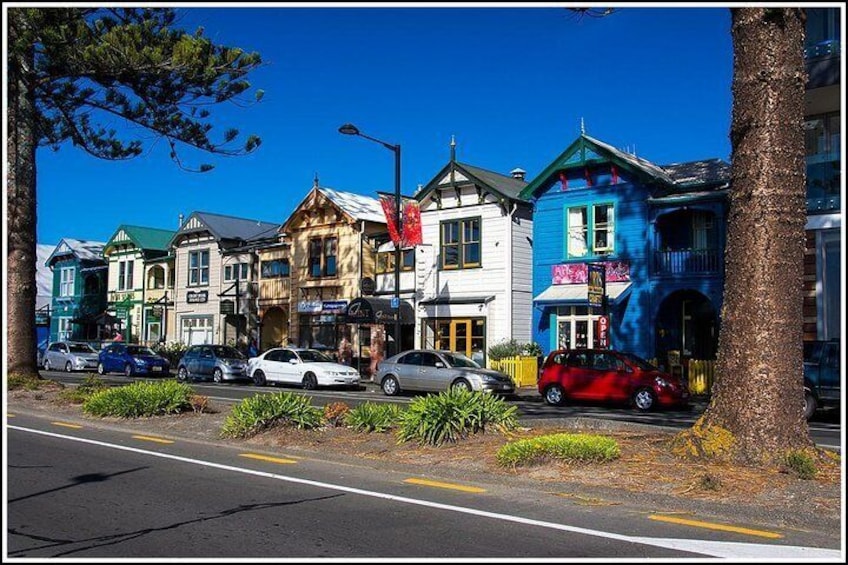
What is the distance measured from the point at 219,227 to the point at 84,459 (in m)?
34.9

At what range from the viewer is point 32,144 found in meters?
20.0

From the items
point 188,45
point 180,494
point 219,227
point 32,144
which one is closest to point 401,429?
point 180,494

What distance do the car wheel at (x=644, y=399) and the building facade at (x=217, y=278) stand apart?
2497 centimetres

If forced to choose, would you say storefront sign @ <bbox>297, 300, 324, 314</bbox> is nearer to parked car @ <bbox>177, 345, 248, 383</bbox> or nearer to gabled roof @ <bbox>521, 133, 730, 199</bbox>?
parked car @ <bbox>177, 345, 248, 383</bbox>

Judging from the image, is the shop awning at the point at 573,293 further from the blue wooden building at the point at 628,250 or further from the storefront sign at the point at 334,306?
the storefront sign at the point at 334,306

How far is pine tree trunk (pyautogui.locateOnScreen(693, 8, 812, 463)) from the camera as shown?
9359 mm

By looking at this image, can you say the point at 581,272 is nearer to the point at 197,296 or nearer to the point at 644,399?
the point at 644,399

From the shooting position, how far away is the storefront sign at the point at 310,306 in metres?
37.6

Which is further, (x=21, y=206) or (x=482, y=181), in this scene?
(x=482, y=181)

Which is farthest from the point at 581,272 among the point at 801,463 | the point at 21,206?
the point at 801,463

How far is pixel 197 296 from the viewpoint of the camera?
148ft

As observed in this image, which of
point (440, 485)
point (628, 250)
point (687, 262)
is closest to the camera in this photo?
point (440, 485)

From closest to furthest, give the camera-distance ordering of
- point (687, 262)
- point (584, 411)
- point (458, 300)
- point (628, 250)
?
point (584, 411), point (687, 262), point (628, 250), point (458, 300)

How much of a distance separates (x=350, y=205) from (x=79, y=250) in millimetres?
27440
